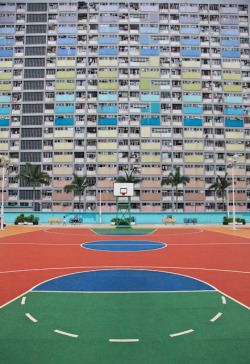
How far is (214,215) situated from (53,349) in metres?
38.4

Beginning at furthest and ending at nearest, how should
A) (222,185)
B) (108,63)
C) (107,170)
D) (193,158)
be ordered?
(108,63), (193,158), (107,170), (222,185)

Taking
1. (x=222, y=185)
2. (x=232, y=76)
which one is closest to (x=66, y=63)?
(x=232, y=76)

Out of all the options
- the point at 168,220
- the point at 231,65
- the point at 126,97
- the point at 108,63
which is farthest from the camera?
the point at 231,65

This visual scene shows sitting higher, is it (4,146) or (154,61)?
(154,61)

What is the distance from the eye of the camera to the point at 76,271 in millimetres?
9992

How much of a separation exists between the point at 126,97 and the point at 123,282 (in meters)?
51.4

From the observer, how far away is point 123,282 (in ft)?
27.6

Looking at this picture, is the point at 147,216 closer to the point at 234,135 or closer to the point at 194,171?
the point at 194,171

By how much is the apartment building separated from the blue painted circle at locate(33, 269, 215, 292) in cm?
4288

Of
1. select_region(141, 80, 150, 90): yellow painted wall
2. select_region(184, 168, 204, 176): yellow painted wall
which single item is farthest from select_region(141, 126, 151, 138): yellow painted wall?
select_region(184, 168, 204, 176): yellow painted wall

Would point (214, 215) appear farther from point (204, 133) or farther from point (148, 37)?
point (148, 37)

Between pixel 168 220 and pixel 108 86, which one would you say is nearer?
pixel 168 220

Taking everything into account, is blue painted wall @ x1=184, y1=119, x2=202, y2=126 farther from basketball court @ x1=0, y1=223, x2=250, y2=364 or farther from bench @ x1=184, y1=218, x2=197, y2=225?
basketball court @ x1=0, y1=223, x2=250, y2=364

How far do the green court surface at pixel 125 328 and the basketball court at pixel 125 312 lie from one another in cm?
2
